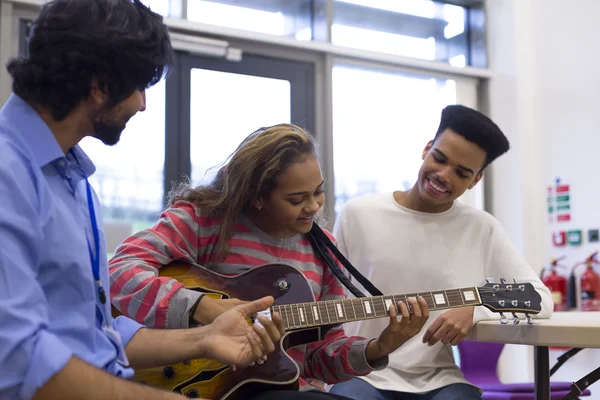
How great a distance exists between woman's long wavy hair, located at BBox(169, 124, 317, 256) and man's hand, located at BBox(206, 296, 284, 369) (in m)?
0.29

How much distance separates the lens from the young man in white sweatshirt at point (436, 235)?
2.19 m

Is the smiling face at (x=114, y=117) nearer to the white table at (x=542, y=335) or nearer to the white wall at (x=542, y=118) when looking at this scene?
the white table at (x=542, y=335)

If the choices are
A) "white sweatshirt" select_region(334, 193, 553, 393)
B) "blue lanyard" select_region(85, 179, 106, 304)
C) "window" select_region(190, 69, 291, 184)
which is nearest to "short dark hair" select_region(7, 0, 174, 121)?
"blue lanyard" select_region(85, 179, 106, 304)

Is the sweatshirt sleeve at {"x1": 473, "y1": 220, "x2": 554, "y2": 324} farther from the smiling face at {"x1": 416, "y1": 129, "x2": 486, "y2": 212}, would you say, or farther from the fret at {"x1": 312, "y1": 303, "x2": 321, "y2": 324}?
the fret at {"x1": 312, "y1": 303, "x2": 321, "y2": 324}

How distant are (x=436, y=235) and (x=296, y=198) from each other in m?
0.66

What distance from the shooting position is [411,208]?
2361mm

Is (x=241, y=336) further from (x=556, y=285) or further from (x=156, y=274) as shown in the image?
(x=556, y=285)

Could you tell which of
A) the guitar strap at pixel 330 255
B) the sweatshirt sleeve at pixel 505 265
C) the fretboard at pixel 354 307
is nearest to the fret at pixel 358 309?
the fretboard at pixel 354 307

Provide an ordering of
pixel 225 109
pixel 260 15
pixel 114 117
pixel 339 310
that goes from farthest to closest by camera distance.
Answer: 1. pixel 260 15
2. pixel 225 109
3. pixel 339 310
4. pixel 114 117

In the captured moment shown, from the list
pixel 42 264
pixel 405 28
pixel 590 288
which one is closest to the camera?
pixel 42 264

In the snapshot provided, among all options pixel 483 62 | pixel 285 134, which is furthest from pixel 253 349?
pixel 483 62

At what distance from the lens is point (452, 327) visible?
6.16ft

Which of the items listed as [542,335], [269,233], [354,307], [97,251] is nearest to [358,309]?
[354,307]

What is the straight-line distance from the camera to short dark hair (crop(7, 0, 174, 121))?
110 centimetres
